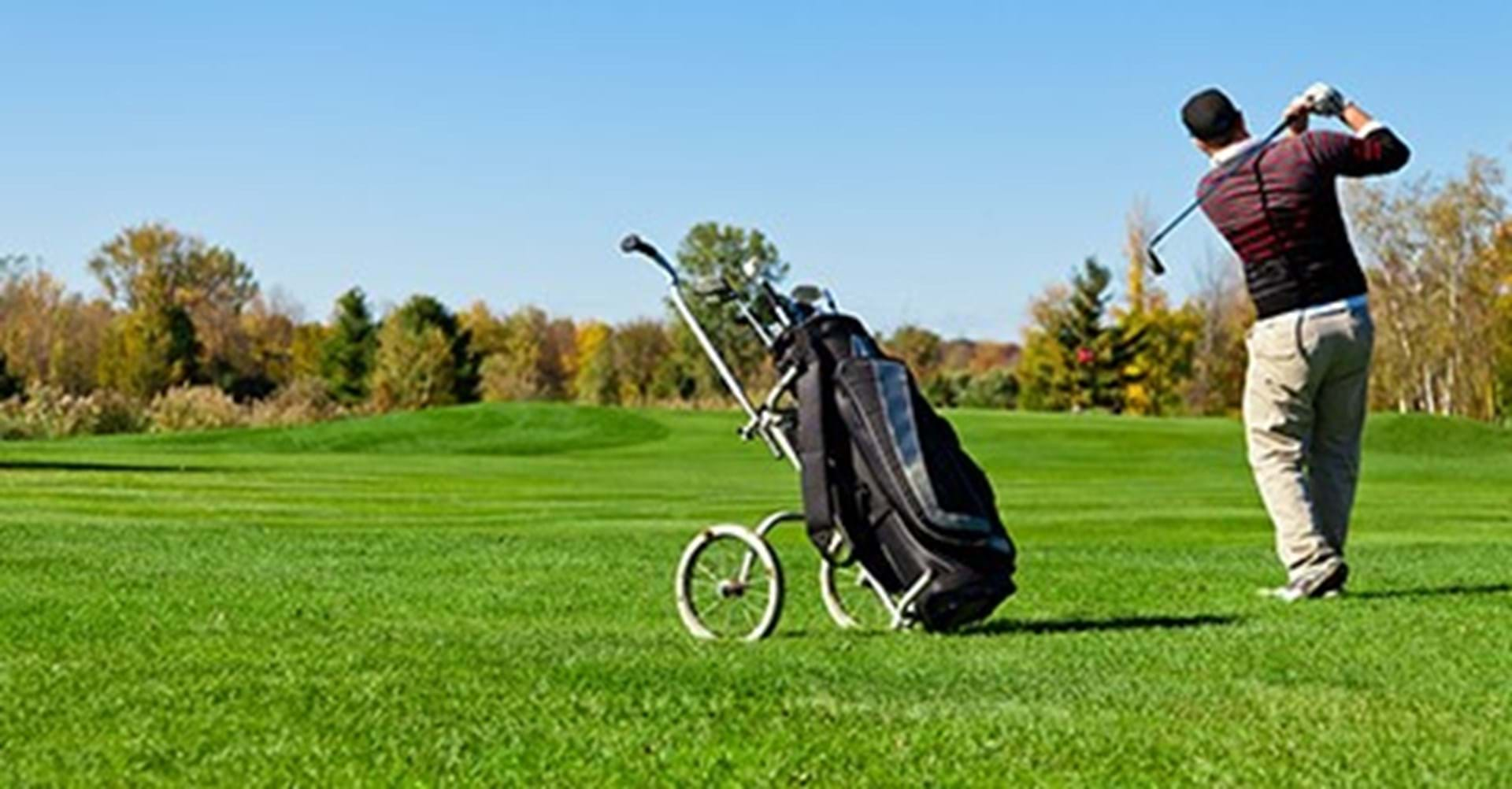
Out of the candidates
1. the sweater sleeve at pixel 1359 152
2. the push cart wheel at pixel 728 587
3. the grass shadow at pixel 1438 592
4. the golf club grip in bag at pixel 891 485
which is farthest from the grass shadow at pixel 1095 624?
the sweater sleeve at pixel 1359 152

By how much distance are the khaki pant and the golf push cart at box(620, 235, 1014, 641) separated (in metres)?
1.97

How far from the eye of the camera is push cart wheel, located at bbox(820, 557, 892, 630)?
27.8ft

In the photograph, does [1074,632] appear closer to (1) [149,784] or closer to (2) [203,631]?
(2) [203,631]

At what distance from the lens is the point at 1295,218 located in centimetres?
951

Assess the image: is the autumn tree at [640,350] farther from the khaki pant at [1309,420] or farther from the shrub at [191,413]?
the khaki pant at [1309,420]

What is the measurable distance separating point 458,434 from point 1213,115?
41.3 meters

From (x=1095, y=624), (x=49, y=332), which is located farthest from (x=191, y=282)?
(x=1095, y=624)

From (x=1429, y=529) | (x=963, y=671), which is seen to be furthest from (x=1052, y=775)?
(x=1429, y=529)

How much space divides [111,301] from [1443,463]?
265ft

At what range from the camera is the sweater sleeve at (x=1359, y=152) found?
9242 millimetres

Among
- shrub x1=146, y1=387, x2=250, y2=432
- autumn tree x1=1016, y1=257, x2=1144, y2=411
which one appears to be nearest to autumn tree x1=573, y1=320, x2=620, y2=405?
autumn tree x1=1016, y1=257, x2=1144, y2=411

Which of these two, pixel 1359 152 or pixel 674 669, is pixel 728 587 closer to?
pixel 674 669

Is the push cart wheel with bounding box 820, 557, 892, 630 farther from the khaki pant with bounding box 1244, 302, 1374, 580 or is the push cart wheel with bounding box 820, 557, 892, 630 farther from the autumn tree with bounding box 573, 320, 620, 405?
the autumn tree with bounding box 573, 320, 620, 405

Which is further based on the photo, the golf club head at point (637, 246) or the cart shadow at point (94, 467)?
the cart shadow at point (94, 467)
